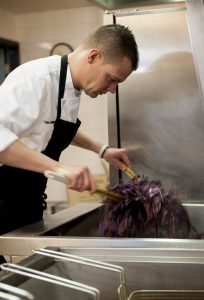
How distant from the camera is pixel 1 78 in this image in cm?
381

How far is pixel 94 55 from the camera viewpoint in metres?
1.21

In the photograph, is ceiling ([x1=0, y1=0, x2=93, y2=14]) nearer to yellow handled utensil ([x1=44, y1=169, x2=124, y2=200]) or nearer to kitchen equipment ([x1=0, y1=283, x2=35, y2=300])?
yellow handled utensil ([x1=44, y1=169, x2=124, y2=200])

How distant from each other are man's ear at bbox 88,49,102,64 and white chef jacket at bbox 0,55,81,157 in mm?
83

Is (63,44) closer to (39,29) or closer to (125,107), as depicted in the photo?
(39,29)

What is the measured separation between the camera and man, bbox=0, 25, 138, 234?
1119 millimetres

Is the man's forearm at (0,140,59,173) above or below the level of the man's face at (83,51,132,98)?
below

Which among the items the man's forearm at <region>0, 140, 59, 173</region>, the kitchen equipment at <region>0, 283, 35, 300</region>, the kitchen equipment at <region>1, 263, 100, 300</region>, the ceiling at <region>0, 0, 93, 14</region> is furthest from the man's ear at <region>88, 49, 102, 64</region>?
the ceiling at <region>0, 0, 93, 14</region>

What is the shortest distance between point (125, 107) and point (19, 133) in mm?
678

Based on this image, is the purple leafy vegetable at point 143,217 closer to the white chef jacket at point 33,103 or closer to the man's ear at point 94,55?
the white chef jacket at point 33,103

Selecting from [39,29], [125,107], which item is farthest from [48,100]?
[39,29]

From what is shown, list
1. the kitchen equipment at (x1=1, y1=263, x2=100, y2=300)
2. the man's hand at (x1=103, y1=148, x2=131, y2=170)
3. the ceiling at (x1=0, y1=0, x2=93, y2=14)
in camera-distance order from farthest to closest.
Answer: the ceiling at (x1=0, y1=0, x2=93, y2=14) < the man's hand at (x1=103, y1=148, x2=131, y2=170) < the kitchen equipment at (x1=1, y1=263, x2=100, y2=300)

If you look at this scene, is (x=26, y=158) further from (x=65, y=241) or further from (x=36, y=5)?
(x=36, y=5)

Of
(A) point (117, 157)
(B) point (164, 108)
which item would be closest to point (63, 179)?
(A) point (117, 157)

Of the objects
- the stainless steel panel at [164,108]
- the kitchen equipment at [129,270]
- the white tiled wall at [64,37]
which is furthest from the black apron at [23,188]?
the white tiled wall at [64,37]
